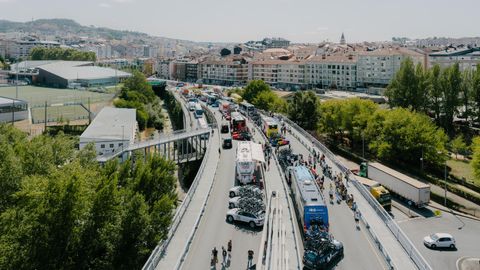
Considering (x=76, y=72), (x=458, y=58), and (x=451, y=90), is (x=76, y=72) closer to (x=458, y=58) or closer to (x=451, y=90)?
(x=451, y=90)

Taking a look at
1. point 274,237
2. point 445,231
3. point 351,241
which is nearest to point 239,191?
point 274,237

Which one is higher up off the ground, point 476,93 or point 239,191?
point 476,93

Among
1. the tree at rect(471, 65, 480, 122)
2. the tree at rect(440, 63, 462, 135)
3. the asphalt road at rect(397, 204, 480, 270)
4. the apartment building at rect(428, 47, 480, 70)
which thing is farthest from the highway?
the apartment building at rect(428, 47, 480, 70)

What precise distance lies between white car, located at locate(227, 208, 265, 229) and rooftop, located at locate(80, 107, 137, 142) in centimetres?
2425

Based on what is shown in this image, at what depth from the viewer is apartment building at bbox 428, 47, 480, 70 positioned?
280 feet

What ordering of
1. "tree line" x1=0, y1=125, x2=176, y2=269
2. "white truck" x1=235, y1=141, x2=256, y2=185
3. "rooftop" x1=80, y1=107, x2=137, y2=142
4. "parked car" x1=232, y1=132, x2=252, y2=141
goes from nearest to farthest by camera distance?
"tree line" x1=0, y1=125, x2=176, y2=269, "white truck" x1=235, y1=141, x2=256, y2=185, "parked car" x1=232, y1=132, x2=252, y2=141, "rooftop" x1=80, y1=107, x2=137, y2=142

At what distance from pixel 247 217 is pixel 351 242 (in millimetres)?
5051

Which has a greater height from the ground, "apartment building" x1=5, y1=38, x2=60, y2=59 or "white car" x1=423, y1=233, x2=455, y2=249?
"apartment building" x1=5, y1=38, x2=60, y2=59

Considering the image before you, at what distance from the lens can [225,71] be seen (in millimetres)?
127438

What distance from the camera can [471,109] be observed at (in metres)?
53.8

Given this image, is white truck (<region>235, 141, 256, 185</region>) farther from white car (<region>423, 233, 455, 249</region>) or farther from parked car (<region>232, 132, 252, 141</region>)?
parked car (<region>232, 132, 252, 141</region>)

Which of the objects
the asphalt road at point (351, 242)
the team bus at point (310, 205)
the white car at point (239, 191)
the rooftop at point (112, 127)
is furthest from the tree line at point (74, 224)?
the rooftop at point (112, 127)

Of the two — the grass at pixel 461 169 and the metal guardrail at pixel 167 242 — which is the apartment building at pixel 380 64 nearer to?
the grass at pixel 461 169

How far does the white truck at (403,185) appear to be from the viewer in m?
32.4
